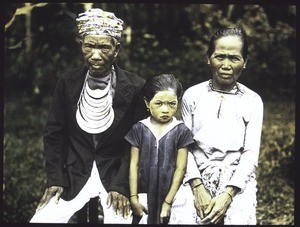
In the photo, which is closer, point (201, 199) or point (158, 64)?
point (201, 199)

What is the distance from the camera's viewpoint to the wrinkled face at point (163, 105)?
344 cm

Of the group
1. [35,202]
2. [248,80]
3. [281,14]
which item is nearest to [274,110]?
[248,80]

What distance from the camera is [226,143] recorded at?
3.47m

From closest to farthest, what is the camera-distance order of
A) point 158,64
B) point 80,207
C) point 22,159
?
point 80,207, point 22,159, point 158,64

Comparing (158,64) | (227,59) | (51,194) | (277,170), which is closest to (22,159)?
(158,64)

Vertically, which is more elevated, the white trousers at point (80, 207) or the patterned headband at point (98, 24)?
the patterned headband at point (98, 24)

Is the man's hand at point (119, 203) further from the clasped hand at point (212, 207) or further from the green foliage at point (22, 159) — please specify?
the green foliage at point (22, 159)

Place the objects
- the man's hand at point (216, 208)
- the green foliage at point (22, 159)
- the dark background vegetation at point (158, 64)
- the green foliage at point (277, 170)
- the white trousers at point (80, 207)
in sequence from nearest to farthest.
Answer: the man's hand at point (216, 208) < the white trousers at point (80, 207) < the green foliage at point (277, 170) < the green foliage at point (22, 159) < the dark background vegetation at point (158, 64)

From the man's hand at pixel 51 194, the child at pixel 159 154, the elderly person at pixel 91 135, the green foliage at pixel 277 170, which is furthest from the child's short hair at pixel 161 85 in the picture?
the green foliage at pixel 277 170

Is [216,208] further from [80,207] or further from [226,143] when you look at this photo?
[80,207]

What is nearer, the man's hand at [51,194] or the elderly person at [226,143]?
the elderly person at [226,143]

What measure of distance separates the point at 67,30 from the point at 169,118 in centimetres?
625

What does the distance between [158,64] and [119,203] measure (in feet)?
19.3

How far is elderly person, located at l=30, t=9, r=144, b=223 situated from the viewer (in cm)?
351
